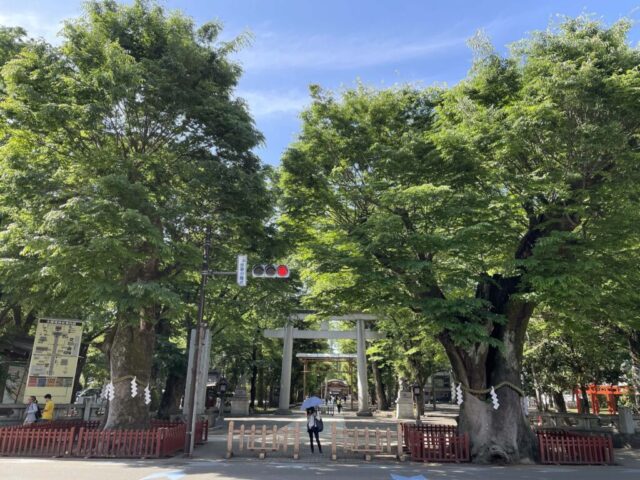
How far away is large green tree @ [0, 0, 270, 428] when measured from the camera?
12.2 m

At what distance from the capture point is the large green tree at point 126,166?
12250mm

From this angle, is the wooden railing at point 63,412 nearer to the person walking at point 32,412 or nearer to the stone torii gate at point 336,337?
the person walking at point 32,412

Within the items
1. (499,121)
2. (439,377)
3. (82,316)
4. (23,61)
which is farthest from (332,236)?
(439,377)

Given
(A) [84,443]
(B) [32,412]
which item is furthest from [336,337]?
(A) [84,443]

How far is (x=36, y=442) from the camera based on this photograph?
1287cm

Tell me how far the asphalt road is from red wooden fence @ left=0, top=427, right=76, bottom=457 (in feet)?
2.21

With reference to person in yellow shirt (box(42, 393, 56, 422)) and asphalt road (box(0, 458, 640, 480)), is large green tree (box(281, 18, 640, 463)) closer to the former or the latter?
asphalt road (box(0, 458, 640, 480))

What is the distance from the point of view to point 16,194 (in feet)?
41.5

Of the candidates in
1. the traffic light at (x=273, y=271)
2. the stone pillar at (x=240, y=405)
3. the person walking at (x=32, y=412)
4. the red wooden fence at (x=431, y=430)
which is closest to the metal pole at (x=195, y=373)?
the traffic light at (x=273, y=271)

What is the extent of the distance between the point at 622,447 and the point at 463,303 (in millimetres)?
12662

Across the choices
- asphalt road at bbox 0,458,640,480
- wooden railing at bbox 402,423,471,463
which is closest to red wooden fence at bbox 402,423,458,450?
wooden railing at bbox 402,423,471,463

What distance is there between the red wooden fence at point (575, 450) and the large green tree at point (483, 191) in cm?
43

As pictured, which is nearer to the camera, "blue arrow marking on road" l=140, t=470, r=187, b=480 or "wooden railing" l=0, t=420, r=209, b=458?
"blue arrow marking on road" l=140, t=470, r=187, b=480

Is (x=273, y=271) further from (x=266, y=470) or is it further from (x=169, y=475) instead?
(x=169, y=475)
